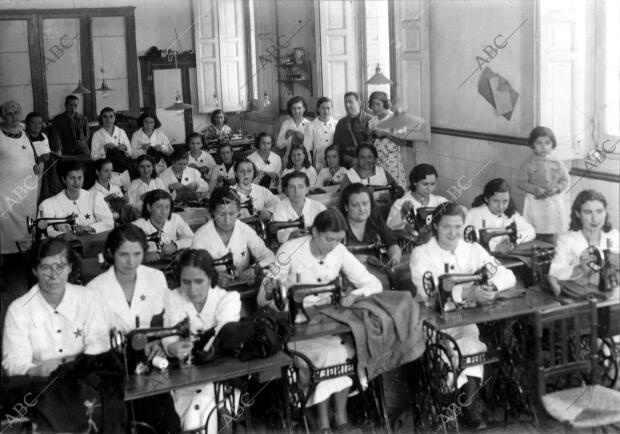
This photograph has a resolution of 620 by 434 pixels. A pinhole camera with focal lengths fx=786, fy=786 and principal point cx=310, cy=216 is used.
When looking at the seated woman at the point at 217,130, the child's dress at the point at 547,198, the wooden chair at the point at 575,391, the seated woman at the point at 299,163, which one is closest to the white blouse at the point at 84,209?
the seated woman at the point at 299,163

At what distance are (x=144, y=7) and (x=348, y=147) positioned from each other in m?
5.44

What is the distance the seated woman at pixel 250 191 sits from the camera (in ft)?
23.3

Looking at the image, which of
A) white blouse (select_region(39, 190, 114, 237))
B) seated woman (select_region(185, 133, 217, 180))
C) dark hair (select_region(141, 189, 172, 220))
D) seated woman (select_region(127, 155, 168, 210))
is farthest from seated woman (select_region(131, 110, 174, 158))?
dark hair (select_region(141, 189, 172, 220))

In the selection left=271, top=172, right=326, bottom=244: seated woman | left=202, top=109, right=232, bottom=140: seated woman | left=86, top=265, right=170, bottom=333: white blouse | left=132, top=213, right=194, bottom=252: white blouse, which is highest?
left=202, top=109, right=232, bottom=140: seated woman

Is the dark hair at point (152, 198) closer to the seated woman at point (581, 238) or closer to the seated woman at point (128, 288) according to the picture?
the seated woman at point (128, 288)

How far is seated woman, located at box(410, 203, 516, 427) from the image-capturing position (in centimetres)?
432

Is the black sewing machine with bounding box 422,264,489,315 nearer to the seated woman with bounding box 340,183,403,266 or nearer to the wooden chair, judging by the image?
the wooden chair

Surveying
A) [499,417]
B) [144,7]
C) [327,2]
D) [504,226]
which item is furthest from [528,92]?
[144,7]

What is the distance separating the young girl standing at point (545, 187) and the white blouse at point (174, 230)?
2.72 metres

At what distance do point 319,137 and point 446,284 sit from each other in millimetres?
Result: 5197

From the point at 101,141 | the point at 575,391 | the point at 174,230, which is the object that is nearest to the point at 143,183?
the point at 174,230

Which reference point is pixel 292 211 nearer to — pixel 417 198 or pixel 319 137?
pixel 417 198

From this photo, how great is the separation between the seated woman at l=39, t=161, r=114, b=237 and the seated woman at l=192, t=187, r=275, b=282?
147 centimetres

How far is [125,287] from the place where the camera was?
4254mm
